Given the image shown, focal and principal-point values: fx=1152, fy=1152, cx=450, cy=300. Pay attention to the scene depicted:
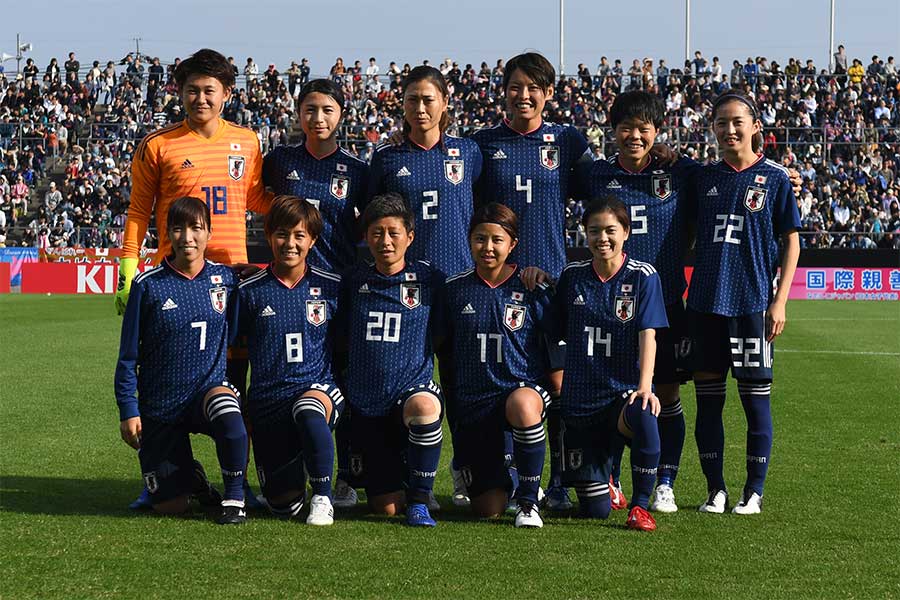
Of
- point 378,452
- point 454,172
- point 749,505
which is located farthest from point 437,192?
point 749,505

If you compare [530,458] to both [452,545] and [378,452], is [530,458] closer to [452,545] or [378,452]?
[452,545]

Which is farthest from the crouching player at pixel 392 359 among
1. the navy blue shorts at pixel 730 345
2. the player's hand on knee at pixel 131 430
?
the navy blue shorts at pixel 730 345

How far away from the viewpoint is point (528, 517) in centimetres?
534

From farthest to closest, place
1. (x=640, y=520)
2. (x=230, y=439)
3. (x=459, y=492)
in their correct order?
(x=459, y=492) < (x=230, y=439) < (x=640, y=520)

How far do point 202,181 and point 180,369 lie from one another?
99cm

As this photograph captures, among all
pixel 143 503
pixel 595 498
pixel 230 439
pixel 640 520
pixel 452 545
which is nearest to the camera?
pixel 452 545

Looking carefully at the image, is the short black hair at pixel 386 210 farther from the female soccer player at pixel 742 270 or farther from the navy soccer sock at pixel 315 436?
the female soccer player at pixel 742 270

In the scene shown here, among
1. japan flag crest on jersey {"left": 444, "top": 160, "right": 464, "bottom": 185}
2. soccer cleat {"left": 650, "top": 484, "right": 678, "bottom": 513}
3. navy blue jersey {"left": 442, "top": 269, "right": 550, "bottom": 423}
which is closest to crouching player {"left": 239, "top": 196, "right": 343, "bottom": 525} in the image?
navy blue jersey {"left": 442, "top": 269, "right": 550, "bottom": 423}

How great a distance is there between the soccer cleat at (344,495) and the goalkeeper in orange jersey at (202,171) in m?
0.45

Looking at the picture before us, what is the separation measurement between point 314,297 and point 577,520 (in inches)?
65.5

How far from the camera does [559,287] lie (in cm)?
566

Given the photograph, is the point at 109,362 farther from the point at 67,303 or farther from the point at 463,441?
the point at 67,303

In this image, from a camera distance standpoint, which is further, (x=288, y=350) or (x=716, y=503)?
(x=716, y=503)

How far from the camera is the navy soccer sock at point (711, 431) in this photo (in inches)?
231
